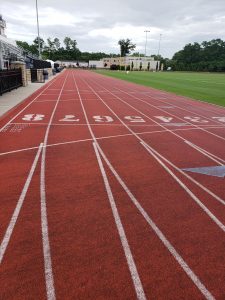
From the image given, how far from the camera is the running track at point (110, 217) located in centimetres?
381

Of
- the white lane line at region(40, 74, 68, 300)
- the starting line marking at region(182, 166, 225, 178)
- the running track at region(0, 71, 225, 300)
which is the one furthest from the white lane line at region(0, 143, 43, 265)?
the starting line marking at region(182, 166, 225, 178)

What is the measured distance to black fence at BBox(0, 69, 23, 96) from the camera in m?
21.7

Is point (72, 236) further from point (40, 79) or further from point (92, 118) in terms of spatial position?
point (40, 79)

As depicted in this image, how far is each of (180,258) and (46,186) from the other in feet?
11.2

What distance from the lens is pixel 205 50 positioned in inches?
5600

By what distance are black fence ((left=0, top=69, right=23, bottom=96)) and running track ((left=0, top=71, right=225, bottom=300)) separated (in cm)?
1170

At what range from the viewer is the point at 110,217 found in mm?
5395

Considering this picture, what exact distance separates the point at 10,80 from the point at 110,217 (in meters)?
21.8

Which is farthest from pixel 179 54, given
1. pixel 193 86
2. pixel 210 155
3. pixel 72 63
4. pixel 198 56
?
pixel 210 155

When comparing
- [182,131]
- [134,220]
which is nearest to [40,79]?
[182,131]

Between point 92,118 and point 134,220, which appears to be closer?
point 134,220

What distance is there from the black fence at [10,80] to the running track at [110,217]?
11698 mm

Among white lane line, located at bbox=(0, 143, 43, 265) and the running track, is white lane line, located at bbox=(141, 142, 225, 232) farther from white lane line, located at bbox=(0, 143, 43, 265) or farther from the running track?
white lane line, located at bbox=(0, 143, 43, 265)

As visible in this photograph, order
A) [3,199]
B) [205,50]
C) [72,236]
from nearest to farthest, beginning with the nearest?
1. [72,236]
2. [3,199]
3. [205,50]
